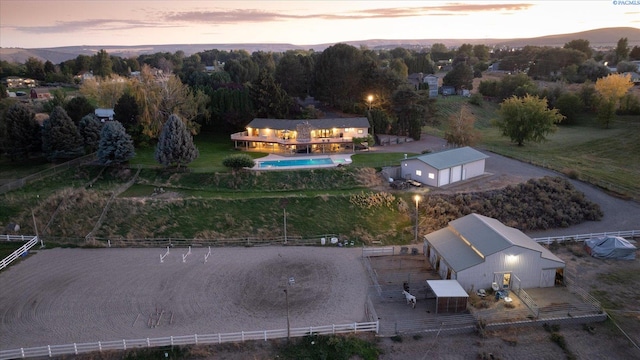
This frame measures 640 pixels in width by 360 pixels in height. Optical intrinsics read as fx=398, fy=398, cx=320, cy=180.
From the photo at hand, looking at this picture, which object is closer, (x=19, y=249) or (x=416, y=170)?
(x=19, y=249)

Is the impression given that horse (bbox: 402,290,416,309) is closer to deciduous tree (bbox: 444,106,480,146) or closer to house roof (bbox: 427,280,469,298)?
house roof (bbox: 427,280,469,298)

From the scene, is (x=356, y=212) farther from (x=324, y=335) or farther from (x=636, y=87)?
(x=636, y=87)

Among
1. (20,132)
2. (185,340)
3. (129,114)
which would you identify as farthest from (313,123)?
(185,340)

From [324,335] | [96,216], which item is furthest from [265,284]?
[96,216]

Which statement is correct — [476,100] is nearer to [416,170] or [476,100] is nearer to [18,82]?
[416,170]

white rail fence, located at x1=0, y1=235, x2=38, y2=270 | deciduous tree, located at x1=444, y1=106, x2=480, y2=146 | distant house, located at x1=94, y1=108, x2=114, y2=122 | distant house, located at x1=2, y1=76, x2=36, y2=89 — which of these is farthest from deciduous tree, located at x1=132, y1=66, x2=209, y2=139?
distant house, located at x1=2, y1=76, x2=36, y2=89
